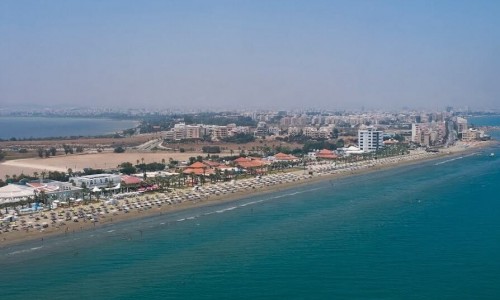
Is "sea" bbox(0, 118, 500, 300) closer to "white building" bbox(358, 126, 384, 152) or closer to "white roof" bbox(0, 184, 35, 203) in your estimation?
"white roof" bbox(0, 184, 35, 203)

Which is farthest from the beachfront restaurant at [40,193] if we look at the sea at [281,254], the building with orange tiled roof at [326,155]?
the building with orange tiled roof at [326,155]

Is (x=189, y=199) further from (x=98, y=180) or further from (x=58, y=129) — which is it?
(x=58, y=129)

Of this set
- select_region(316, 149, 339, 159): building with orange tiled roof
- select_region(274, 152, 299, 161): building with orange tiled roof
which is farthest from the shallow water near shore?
select_region(316, 149, 339, 159): building with orange tiled roof

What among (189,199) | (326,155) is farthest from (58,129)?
(189,199)

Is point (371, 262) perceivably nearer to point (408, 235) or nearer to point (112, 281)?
point (408, 235)

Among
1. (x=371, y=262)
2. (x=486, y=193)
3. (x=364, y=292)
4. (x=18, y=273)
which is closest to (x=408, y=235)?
(x=371, y=262)
